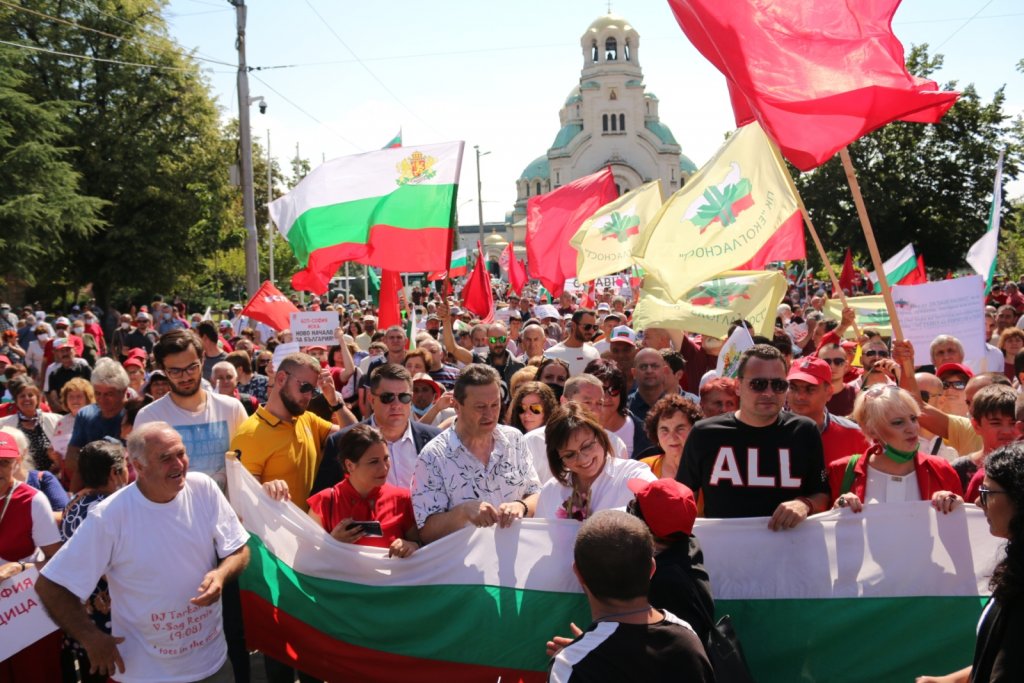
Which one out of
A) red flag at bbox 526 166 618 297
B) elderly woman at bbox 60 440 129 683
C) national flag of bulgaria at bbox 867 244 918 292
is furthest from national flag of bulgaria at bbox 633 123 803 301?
national flag of bulgaria at bbox 867 244 918 292

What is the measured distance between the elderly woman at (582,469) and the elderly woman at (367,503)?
721 mm

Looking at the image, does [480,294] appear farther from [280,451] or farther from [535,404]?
[280,451]

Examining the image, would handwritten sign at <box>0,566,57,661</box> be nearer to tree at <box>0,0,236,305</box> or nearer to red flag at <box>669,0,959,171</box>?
red flag at <box>669,0,959,171</box>

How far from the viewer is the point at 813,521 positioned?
405 centimetres

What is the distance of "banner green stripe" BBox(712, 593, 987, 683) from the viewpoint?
390cm

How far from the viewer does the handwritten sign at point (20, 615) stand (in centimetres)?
434

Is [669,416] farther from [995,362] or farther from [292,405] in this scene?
[995,362]

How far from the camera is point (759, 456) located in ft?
13.7

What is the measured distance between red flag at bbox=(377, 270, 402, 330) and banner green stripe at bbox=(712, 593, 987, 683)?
23.7 ft

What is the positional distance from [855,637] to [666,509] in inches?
51.5

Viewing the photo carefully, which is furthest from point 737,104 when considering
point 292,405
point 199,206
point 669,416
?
point 199,206

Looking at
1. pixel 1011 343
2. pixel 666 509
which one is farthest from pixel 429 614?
pixel 1011 343

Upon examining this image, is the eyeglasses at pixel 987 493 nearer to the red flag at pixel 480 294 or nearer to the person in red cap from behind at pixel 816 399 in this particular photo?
the person in red cap from behind at pixel 816 399

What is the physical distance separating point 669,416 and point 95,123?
3605cm
